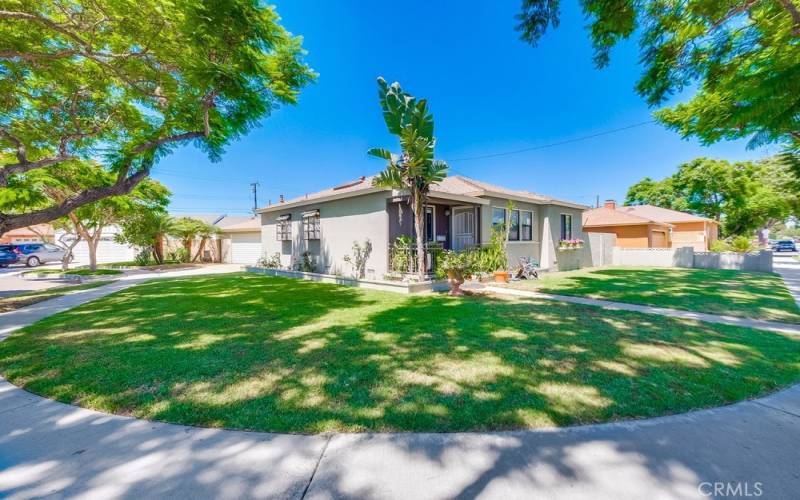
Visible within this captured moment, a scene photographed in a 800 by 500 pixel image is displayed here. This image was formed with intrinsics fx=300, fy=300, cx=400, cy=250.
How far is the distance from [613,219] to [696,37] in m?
22.8

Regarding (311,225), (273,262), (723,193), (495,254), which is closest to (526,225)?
(495,254)

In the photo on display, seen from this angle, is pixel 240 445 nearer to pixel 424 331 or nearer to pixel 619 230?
pixel 424 331

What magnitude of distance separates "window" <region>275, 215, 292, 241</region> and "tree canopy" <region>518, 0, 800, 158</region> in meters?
13.7

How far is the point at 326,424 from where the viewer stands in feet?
8.94

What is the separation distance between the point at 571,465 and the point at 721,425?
65.9 inches

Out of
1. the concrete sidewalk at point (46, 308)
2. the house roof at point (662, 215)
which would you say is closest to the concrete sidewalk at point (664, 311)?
the concrete sidewalk at point (46, 308)

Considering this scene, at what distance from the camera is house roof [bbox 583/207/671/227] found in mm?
23172

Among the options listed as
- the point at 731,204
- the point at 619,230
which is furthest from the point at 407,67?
the point at 731,204

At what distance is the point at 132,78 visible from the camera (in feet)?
25.0

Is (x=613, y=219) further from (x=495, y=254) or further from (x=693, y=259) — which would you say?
(x=495, y=254)

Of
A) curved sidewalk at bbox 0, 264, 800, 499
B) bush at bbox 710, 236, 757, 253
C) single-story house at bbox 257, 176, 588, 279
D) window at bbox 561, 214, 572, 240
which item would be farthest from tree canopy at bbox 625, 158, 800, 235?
curved sidewalk at bbox 0, 264, 800, 499

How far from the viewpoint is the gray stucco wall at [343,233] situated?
1130cm

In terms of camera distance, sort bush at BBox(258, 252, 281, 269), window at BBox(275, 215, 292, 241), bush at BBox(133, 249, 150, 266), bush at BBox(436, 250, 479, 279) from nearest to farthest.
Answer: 1. bush at BBox(436, 250, 479, 279)
2. window at BBox(275, 215, 292, 241)
3. bush at BBox(258, 252, 281, 269)
4. bush at BBox(133, 249, 150, 266)

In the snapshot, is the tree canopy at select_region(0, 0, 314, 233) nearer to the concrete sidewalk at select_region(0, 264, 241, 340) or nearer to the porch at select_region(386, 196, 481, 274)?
the concrete sidewalk at select_region(0, 264, 241, 340)
